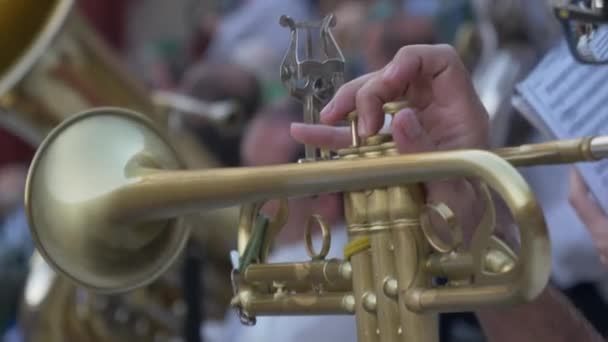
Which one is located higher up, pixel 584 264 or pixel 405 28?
pixel 405 28

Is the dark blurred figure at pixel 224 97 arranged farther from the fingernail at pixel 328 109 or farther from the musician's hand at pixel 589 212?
the fingernail at pixel 328 109

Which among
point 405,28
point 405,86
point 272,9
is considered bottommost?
point 405,86

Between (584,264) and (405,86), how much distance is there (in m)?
0.91

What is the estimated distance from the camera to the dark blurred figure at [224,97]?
10.1 feet

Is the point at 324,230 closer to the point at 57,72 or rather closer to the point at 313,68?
the point at 313,68

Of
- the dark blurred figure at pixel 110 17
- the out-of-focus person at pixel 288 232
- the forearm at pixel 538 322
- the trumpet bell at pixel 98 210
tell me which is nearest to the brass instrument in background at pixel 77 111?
the out-of-focus person at pixel 288 232

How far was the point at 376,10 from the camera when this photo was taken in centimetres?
300

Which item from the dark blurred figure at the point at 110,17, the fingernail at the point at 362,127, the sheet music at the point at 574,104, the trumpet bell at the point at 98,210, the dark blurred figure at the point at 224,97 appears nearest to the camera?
the fingernail at the point at 362,127

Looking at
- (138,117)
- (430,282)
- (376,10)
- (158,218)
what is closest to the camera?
(430,282)

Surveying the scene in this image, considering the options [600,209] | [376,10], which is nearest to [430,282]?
[600,209]

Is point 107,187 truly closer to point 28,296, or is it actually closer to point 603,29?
A: point 603,29

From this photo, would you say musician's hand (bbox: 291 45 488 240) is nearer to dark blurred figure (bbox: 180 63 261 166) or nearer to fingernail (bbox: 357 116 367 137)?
fingernail (bbox: 357 116 367 137)

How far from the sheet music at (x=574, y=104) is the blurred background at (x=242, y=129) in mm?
235

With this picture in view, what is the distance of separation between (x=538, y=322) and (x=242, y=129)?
5.70ft
